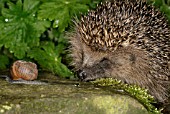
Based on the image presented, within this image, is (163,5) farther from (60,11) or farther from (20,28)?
(20,28)

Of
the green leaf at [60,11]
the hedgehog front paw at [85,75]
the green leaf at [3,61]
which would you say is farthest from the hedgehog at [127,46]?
the green leaf at [3,61]

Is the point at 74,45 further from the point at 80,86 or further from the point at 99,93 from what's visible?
the point at 99,93

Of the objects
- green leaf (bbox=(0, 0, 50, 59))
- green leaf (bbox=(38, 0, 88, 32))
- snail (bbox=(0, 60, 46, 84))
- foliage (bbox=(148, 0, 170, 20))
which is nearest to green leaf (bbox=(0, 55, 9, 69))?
green leaf (bbox=(0, 0, 50, 59))

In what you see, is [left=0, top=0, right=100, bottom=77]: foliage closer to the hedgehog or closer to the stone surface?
the hedgehog

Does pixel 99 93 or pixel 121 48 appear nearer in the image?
pixel 99 93

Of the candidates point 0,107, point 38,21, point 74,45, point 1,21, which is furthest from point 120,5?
point 0,107

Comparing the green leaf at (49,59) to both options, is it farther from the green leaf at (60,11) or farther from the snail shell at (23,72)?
the snail shell at (23,72)

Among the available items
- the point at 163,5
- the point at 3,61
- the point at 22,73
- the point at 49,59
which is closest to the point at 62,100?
the point at 22,73
